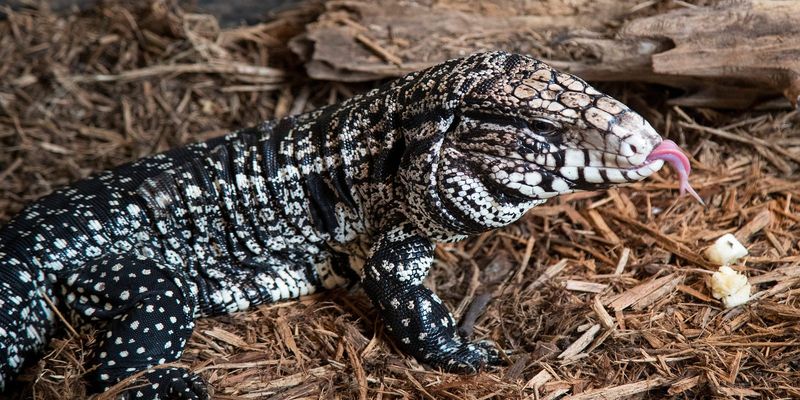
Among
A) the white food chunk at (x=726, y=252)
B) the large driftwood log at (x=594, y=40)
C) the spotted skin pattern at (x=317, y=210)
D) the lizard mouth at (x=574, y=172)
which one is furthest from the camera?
the large driftwood log at (x=594, y=40)

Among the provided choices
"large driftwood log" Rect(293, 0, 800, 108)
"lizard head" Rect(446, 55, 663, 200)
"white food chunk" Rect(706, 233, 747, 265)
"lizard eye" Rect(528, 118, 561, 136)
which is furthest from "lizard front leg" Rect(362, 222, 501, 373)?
"large driftwood log" Rect(293, 0, 800, 108)

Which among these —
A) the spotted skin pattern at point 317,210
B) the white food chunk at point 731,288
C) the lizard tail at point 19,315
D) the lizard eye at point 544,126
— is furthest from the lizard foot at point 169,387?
the white food chunk at point 731,288

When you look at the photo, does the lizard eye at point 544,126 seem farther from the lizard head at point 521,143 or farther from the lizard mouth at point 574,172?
the lizard mouth at point 574,172

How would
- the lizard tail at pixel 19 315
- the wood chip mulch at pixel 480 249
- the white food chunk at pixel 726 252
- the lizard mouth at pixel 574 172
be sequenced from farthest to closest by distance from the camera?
the white food chunk at pixel 726 252 → the lizard tail at pixel 19 315 → the wood chip mulch at pixel 480 249 → the lizard mouth at pixel 574 172

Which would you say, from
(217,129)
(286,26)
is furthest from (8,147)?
(286,26)

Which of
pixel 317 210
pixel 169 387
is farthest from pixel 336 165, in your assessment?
pixel 169 387

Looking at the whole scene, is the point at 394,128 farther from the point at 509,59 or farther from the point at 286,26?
the point at 286,26
